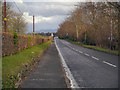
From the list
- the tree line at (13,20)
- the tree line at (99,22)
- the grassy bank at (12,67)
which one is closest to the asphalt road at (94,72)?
the grassy bank at (12,67)

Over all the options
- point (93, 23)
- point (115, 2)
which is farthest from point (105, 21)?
point (115, 2)

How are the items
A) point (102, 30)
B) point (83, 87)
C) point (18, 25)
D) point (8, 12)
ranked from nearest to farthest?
point (83, 87), point (8, 12), point (18, 25), point (102, 30)

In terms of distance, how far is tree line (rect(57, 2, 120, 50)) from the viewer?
757 inches

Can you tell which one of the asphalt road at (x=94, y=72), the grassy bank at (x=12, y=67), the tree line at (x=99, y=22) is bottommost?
the asphalt road at (x=94, y=72)

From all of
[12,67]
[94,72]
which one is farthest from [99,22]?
[12,67]

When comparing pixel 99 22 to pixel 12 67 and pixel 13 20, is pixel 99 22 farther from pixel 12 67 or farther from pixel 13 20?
pixel 12 67

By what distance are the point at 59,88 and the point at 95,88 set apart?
125 cm

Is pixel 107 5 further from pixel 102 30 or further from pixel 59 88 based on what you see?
pixel 102 30

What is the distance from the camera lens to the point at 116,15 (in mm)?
20406

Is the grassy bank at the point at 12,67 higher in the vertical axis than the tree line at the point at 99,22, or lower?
lower

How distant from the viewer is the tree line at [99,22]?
19227 millimetres

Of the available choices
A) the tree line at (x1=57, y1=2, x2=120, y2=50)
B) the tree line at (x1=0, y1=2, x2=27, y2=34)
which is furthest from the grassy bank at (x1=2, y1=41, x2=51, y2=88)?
the tree line at (x1=0, y1=2, x2=27, y2=34)

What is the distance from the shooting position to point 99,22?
37062 millimetres

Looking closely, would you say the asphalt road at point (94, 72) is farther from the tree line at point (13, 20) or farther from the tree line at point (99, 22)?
the tree line at point (13, 20)
